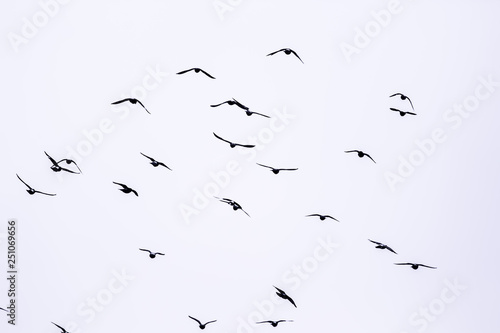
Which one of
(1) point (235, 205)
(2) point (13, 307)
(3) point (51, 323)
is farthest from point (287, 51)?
(3) point (51, 323)

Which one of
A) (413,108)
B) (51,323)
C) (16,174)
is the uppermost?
(413,108)

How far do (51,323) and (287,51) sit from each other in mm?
11989

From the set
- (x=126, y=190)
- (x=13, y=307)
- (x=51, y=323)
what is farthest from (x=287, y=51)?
(x=51, y=323)

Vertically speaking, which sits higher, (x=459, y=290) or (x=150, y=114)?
(x=150, y=114)

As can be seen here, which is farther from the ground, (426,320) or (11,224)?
(11,224)

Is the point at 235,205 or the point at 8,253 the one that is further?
the point at 8,253

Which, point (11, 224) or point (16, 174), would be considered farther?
point (16, 174)

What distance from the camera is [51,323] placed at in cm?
1883

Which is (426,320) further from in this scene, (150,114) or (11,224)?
(11,224)

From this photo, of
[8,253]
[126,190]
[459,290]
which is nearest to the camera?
[126,190]

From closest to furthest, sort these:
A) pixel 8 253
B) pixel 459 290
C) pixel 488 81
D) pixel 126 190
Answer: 1. pixel 126 190
2. pixel 8 253
3. pixel 488 81
4. pixel 459 290

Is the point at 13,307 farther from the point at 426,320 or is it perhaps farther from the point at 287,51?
the point at 426,320

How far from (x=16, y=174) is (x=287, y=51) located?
10370mm

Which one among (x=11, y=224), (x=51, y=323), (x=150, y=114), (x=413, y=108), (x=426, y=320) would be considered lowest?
(x=51, y=323)
